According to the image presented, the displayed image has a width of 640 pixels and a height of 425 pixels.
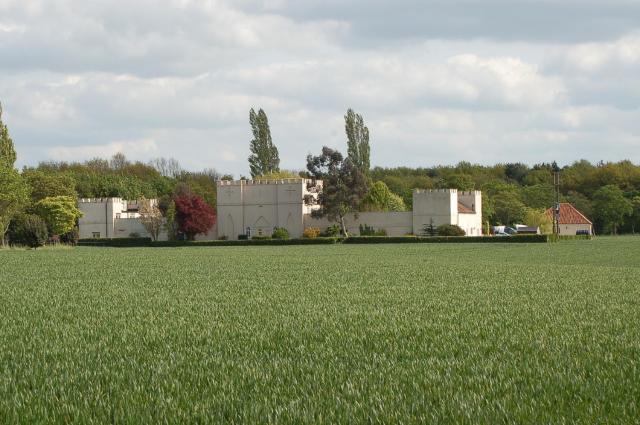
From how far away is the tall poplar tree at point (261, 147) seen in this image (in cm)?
10250

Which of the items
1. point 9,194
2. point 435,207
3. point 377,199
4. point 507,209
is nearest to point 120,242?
point 9,194

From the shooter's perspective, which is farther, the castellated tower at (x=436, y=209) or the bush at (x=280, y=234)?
the bush at (x=280, y=234)

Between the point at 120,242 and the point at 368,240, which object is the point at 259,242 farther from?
the point at 120,242

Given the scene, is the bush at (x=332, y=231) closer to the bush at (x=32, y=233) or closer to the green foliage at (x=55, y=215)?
the green foliage at (x=55, y=215)

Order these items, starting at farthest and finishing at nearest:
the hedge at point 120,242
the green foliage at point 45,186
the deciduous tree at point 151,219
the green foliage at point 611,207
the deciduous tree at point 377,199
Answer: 1. the green foliage at point 611,207
2. the deciduous tree at point 377,199
3. the deciduous tree at point 151,219
4. the green foliage at point 45,186
5. the hedge at point 120,242

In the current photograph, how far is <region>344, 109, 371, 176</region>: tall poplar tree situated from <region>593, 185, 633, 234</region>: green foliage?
33.7 metres

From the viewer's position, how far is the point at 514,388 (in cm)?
885

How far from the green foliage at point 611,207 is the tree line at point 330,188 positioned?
13 centimetres

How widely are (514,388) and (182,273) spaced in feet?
77.2

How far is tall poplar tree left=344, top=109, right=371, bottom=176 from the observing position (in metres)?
100

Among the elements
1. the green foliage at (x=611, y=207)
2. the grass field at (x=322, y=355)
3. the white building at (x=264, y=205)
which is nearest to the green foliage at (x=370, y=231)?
the white building at (x=264, y=205)

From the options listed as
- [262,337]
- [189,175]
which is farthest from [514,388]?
[189,175]

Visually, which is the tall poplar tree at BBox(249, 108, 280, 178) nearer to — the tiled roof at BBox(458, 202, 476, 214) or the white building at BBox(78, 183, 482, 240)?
the white building at BBox(78, 183, 482, 240)

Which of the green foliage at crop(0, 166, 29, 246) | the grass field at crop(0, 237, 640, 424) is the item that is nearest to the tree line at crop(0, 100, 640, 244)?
the green foliage at crop(0, 166, 29, 246)
